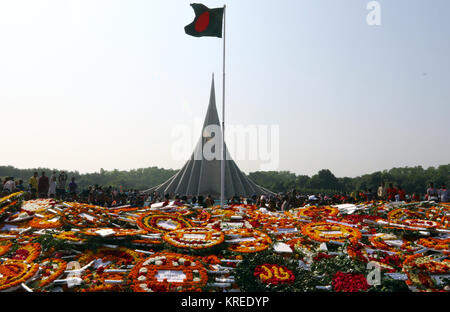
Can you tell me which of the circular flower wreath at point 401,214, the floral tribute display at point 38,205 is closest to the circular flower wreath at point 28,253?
the floral tribute display at point 38,205

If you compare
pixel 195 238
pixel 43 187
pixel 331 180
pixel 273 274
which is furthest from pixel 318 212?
pixel 331 180

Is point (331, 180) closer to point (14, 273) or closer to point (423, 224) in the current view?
point (423, 224)

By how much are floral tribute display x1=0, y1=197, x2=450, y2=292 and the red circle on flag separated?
649 cm

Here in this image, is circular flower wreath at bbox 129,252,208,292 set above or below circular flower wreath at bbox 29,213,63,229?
below

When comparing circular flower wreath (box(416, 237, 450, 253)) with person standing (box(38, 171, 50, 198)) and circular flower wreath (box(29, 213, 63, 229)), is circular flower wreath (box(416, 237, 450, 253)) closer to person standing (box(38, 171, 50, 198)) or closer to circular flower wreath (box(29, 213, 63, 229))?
circular flower wreath (box(29, 213, 63, 229))

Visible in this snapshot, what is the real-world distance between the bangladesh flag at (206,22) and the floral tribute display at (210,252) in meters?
6.38

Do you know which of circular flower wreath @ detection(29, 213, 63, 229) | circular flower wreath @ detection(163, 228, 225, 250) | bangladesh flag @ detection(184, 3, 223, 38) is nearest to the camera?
circular flower wreath @ detection(163, 228, 225, 250)

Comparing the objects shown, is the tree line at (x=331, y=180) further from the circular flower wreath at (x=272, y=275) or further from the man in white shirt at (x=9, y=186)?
the circular flower wreath at (x=272, y=275)

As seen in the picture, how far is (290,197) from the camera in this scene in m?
11.4

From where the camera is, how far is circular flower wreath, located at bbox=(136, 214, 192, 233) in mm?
5762

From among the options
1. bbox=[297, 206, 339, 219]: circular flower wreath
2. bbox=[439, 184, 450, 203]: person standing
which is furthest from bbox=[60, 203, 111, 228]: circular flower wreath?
bbox=[439, 184, 450, 203]: person standing

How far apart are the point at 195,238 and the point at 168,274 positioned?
45.4 inches

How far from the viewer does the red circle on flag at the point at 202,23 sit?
34.8ft
